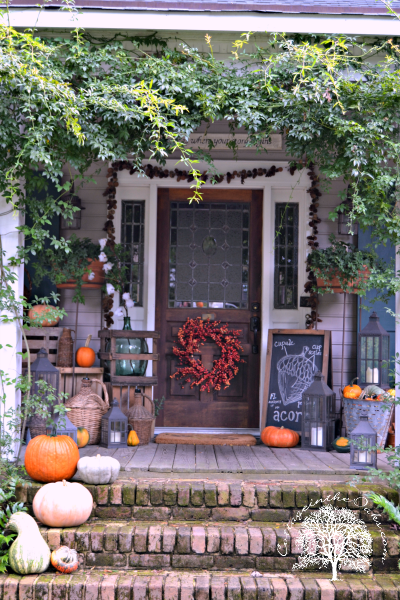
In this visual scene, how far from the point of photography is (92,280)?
178 inches

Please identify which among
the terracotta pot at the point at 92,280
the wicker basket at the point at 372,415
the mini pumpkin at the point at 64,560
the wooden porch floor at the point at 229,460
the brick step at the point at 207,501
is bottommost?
the mini pumpkin at the point at 64,560

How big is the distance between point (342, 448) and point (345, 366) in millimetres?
1002

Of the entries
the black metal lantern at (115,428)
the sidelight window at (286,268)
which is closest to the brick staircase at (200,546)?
the black metal lantern at (115,428)

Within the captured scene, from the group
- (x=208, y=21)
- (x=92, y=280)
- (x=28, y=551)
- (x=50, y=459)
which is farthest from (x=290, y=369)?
(x=208, y=21)

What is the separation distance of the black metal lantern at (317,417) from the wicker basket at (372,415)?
8.5 inches

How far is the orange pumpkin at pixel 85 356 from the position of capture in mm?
4383

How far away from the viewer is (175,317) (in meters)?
4.77

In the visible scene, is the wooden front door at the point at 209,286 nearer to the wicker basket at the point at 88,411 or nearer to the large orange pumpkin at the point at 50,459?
the wicker basket at the point at 88,411

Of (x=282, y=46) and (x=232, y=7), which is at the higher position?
(x=232, y=7)

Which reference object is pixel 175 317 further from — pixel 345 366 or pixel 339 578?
pixel 339 578

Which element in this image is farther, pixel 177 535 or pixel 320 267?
pixel 320 267

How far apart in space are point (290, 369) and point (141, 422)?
52.9 inches

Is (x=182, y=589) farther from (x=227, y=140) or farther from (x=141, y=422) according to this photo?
(x=227, y=140)

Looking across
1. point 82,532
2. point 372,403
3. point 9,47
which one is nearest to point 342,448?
point 372,403
